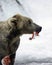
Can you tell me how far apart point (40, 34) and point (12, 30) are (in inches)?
17.5

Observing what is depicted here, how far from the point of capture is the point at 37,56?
7.72ft

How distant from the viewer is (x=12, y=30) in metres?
2.05

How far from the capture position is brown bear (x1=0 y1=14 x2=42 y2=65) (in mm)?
2047

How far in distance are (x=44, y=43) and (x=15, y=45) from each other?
358 mm

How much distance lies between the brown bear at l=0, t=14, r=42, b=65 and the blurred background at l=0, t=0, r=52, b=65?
0.25 m

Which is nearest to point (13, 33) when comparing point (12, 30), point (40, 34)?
point (12, 30)

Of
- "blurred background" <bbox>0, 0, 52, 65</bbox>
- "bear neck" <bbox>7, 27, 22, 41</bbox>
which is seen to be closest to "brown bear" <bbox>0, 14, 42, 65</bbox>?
"bear neck" <bbox>7, 27, 22, 41</bbox>

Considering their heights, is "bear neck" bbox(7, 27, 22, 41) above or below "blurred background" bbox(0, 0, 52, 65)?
below

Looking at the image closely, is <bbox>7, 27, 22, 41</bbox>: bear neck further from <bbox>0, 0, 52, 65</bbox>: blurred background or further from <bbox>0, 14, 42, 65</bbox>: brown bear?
<bbox>0, 0, 52, 65</bbox>: blurred background

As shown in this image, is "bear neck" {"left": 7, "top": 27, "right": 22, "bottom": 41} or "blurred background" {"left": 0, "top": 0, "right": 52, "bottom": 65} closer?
"bear neck" {"left": 7, "top": 27, "right": 22, "bottom": 41}

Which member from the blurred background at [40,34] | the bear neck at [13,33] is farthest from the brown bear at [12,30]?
the blurred background at [40,34]

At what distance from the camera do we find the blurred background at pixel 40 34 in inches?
92.6

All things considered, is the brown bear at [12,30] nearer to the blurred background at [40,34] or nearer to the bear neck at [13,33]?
the bear neck at [13,33]

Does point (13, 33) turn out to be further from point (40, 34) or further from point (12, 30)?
point (40, 34)
